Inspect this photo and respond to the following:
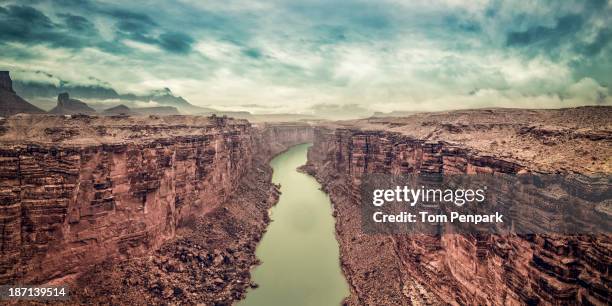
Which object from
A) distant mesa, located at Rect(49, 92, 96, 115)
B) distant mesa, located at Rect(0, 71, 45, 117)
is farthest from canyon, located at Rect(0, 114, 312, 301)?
distant mesa, located at Rect(49, 92, 96, 115)

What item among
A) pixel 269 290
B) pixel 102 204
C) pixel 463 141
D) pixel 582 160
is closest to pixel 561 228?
pixel 582 160

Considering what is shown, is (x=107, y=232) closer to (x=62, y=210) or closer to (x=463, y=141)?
(x=62, y=210)

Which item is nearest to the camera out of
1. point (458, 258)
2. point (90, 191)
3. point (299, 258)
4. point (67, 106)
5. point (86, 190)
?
point (458, 258)

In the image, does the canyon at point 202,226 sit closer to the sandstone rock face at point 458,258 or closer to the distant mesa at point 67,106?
the sandstone rock face at point 458,258

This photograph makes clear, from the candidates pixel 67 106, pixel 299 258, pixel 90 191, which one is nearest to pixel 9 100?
pixel 67 106

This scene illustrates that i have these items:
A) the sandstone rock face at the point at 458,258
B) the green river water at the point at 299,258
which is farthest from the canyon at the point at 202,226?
the green river water at the point at 299,258

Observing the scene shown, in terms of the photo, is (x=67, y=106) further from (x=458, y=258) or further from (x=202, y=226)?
(x=458, y=258)
